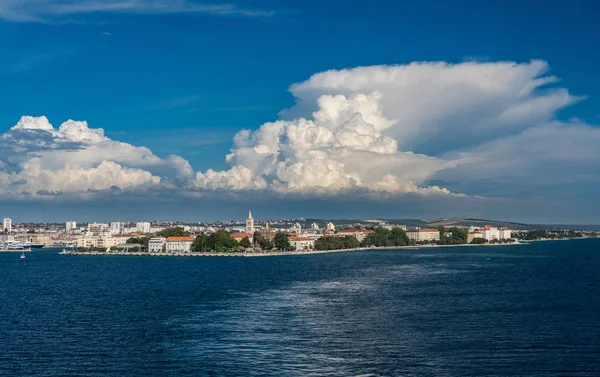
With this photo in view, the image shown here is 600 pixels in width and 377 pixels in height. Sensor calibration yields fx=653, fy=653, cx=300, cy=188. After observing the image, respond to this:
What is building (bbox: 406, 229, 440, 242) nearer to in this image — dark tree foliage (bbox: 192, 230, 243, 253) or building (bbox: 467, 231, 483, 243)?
building (bbox: 467, 231, 483, 243)

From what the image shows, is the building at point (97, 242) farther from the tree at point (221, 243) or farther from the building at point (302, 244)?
the building at point (302, 244)

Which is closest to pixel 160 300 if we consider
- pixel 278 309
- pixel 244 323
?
pixel 278 309

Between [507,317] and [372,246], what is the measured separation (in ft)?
401

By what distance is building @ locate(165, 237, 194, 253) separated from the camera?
431 ft

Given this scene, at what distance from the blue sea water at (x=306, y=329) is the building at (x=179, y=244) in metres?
75.7

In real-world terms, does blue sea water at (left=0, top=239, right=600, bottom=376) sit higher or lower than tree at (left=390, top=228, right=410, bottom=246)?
lower

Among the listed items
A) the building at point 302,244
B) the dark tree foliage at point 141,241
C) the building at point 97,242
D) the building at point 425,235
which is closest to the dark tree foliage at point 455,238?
the building at point 425,235

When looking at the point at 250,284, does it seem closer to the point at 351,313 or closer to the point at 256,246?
the point at 351,313

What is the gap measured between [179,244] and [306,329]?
104273 millimetres

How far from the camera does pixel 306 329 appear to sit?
31.7 metres

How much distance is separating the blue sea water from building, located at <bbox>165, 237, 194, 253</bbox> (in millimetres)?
75724

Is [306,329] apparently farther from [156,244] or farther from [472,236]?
[472,236]

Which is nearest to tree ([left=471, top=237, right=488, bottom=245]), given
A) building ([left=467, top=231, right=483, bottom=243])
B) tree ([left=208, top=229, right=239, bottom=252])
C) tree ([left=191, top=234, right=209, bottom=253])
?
building ([left=467, top=231, right=483, bottom=243])

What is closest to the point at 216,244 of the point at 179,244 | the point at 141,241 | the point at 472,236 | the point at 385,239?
the point at 179,244
